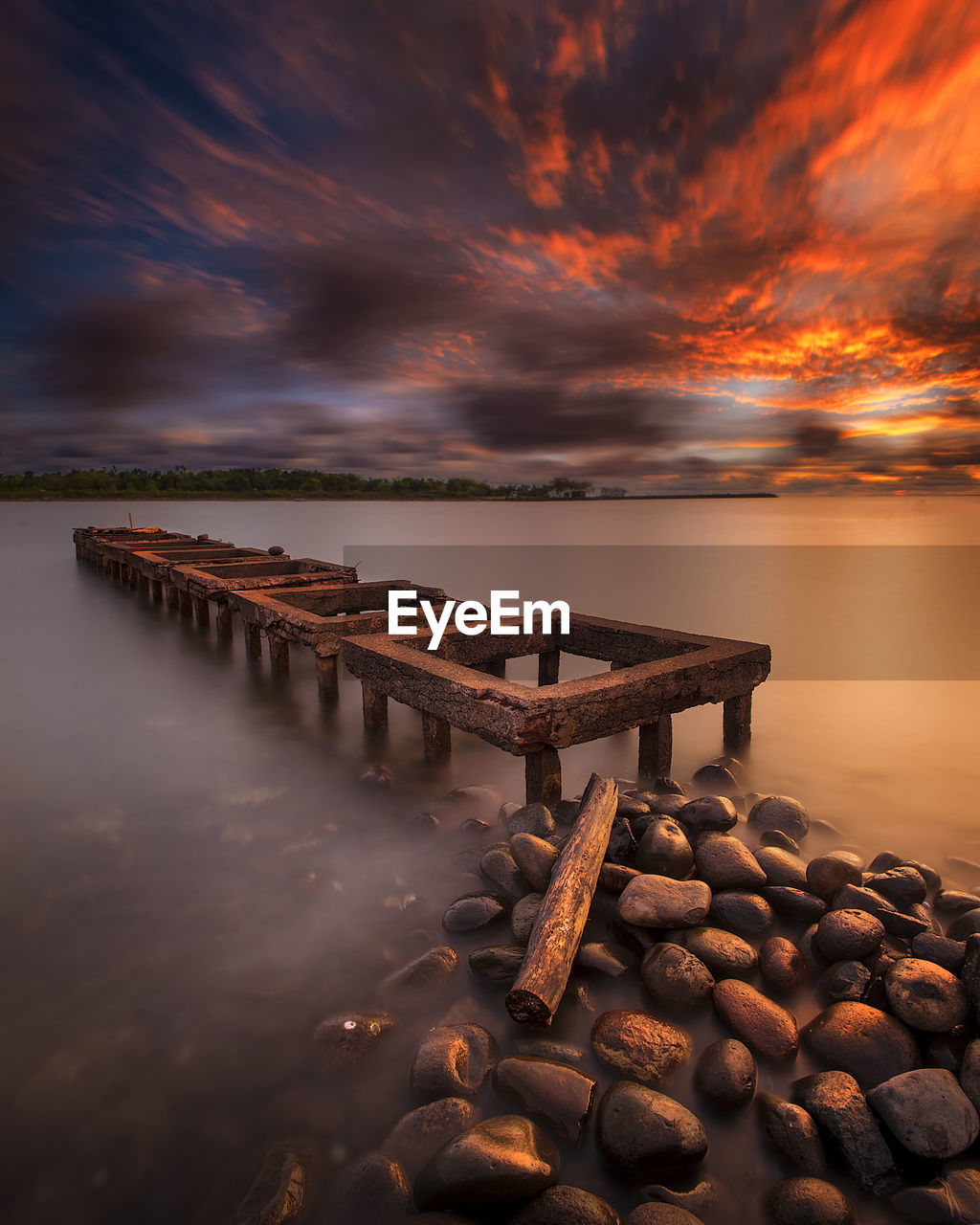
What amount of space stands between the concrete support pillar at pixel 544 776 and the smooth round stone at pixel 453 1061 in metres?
1.94

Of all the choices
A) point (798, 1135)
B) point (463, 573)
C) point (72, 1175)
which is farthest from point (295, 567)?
point (463, 573)

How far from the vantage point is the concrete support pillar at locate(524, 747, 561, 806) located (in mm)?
4734

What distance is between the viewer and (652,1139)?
2.34 m

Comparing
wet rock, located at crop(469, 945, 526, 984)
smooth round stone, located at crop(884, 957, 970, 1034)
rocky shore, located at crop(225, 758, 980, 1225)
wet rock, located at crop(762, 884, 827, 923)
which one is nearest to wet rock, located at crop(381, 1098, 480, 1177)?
rocky shore, located at crop(225, 758, 980, 1225)

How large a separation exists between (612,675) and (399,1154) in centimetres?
327

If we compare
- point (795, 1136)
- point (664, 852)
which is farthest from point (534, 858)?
point (795, 1136)

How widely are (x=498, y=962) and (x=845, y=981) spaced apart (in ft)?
5.28

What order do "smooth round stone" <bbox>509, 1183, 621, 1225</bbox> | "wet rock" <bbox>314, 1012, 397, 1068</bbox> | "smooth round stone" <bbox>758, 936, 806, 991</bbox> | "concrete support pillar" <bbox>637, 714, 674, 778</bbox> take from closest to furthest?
"smooth round stone" <bbox>509, 1183, 621, 1225</bbox>
"wet rock" <bbox>314, 1012, 397, 1068</bbox>
"smooth round stone" <bbox>758, 936, 806, 991</bbox>
"concrete support pillar" <bbox>637, 714, 674, 778</bbox>

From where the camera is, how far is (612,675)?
5062 millimetres

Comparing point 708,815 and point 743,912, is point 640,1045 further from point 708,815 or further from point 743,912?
point 708,815

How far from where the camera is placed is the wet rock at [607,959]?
3225 mm

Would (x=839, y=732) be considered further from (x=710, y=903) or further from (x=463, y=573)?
(x=463, y=573)

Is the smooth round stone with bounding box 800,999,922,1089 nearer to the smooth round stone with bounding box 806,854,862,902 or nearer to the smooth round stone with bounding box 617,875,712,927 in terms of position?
the smooth round stone with bounding box 617,875,712,927

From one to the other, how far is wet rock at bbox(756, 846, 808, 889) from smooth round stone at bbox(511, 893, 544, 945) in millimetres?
1317
